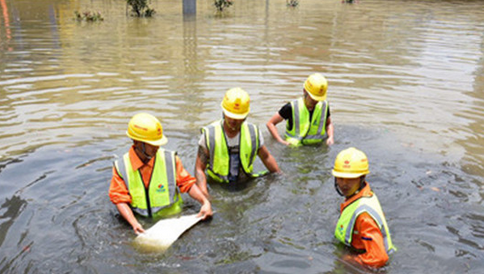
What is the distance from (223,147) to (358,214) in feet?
6.54

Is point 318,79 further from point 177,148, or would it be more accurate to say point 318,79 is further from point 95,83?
point 95,83

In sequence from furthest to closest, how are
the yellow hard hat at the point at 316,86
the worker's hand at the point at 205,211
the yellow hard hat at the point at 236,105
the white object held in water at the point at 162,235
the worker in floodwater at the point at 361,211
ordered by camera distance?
the yellow hard hat at the point at 316,86
the yellow hard hat at the point at 236,105
the worker's hand at the point at 205,211
the white object held in water at the point at 162,235
the worker in floodwater at the point at 361,211

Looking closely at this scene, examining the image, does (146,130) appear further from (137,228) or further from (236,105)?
(236,105)

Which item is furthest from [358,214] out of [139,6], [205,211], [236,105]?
[139,6]

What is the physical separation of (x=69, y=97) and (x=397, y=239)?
7090 millimetres

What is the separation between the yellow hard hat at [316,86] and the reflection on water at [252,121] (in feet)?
2.99

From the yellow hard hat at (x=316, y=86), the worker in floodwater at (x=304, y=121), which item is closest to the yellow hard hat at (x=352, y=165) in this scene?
the yellow hard hat at (x=316, y=86)

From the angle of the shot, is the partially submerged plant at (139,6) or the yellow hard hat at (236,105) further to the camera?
the partially submerged plant at (139,6)

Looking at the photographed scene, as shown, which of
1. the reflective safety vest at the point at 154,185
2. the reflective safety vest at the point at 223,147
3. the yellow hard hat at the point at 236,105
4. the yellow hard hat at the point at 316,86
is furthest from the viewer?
the yellow hard hat at the point at 316,86

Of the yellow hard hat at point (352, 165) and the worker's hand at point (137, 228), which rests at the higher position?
the yellow hard hat at point (352, 165)

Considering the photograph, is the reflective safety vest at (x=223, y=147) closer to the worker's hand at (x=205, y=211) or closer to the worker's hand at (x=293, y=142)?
the worker's hand at (x=205, y=211)

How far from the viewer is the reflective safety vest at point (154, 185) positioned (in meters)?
4.48

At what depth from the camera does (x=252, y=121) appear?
8383 millimetres

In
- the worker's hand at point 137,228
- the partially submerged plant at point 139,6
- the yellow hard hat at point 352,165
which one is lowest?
the worker's hand at point 137,228
